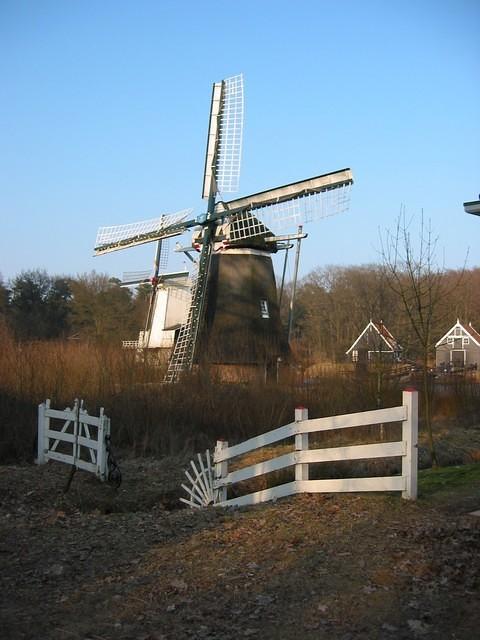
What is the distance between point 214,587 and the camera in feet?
18.0

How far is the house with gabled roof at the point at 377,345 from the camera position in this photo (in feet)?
68.5

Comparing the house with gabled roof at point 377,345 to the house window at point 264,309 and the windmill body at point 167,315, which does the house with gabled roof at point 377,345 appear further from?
the windmill body at point 167,315

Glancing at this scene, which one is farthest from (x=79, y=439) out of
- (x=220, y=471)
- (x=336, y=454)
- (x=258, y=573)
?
(x=258, y=573)

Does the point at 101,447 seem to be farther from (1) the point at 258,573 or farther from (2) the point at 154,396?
(2) the point at 154,396

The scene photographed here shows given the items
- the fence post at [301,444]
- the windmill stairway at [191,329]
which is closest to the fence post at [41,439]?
the windmill stairway at [191,329]

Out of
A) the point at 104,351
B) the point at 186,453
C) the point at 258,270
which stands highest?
the point at 258,270

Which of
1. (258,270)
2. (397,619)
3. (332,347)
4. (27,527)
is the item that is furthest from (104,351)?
(397,619)

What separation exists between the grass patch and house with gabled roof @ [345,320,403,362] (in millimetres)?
9077

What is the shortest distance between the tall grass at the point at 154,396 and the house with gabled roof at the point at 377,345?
0.85m

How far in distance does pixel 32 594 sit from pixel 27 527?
251 centimetres

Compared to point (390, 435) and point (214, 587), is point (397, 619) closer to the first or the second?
point (214, 587)

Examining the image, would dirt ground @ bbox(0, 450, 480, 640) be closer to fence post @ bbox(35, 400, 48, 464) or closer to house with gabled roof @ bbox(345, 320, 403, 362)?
fence post @ bbox(35, 400, 48, 464)

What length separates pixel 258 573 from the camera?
5.70m

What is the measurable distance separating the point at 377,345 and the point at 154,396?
6.25 m
